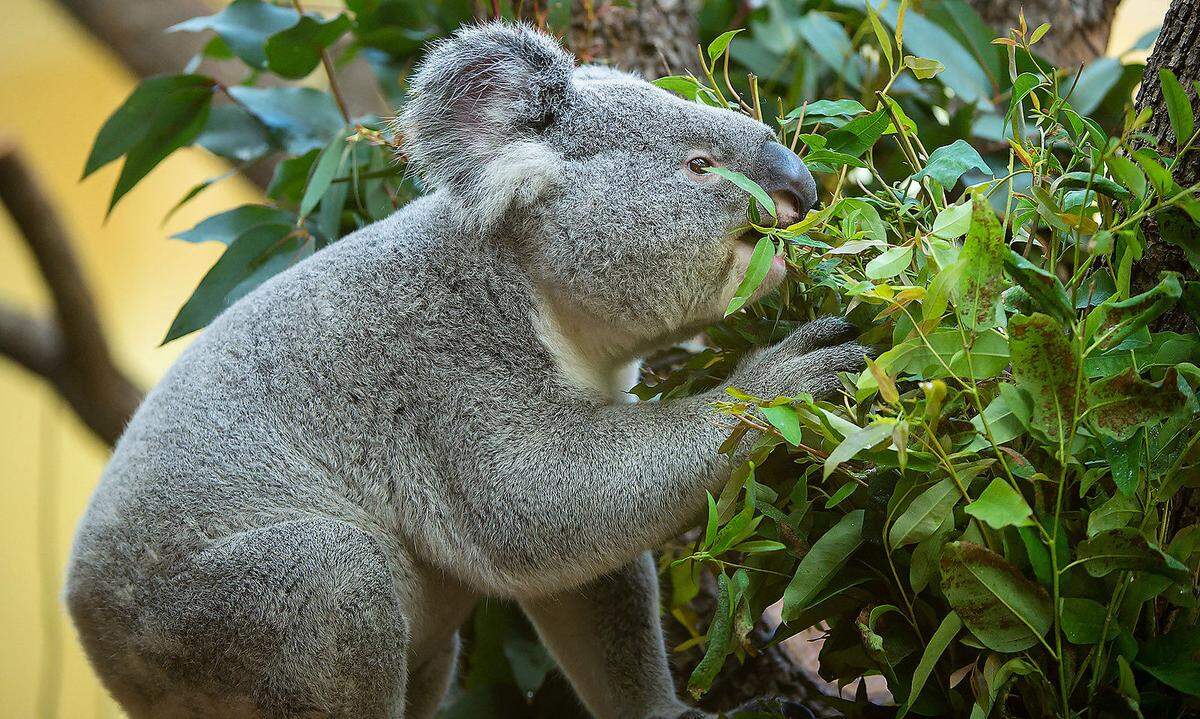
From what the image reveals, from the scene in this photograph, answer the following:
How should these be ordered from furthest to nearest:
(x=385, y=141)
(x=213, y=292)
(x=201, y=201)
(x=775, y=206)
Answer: (x=201, y=201) → (x=213, y=292) → (x=385, y=141) → (x=775, y=206)

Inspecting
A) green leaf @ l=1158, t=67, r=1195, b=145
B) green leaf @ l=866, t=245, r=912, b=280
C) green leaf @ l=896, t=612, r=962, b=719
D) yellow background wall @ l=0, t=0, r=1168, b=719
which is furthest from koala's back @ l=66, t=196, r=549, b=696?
yellow background wall @ l=0, t=0, r=1168, b=719

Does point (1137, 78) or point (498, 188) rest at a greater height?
point (498, 188)

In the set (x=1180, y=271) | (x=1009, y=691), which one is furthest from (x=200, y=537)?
(x=1180, y=271)

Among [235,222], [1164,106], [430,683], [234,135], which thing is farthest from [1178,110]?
[234,135]

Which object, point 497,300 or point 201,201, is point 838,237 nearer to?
point 497,300

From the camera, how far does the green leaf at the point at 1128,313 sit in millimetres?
1373

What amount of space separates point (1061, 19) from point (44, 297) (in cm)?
521

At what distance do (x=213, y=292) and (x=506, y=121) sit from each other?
51.2 inches

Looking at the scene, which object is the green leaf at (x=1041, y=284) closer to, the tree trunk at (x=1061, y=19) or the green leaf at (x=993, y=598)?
the green leaf at (x=993, y=598)

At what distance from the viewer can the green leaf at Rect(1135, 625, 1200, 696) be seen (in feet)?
4.66

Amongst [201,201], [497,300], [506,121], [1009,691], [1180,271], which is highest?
[506,121]

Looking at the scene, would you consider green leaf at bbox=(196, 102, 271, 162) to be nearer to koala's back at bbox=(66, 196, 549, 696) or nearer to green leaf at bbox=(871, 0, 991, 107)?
koala's back at bbox=(66, 196, 549, 696)

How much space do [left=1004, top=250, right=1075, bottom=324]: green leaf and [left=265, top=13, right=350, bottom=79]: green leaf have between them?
243 centimetres

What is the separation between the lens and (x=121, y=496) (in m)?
2.11
